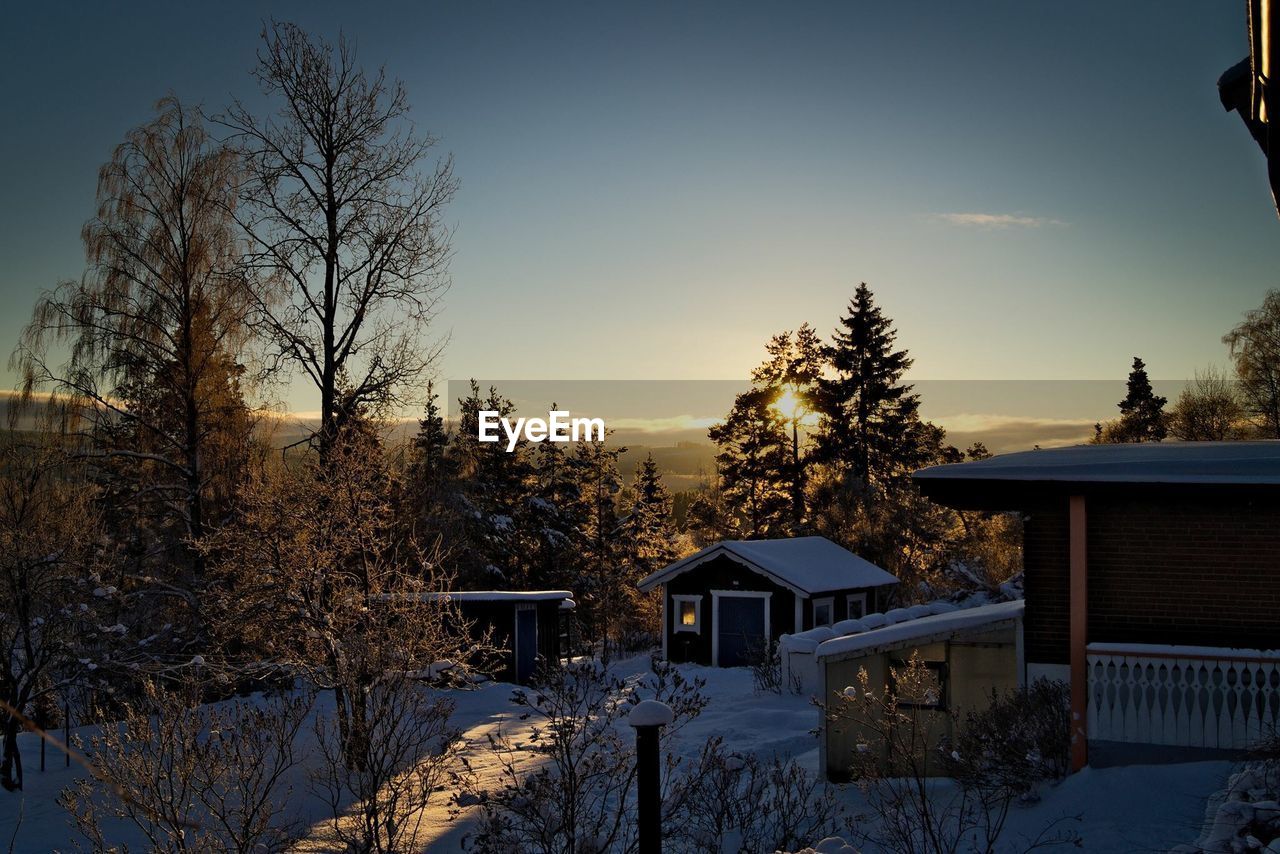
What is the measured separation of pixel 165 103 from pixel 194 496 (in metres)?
8.16

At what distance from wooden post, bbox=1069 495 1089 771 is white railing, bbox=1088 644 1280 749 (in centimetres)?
8

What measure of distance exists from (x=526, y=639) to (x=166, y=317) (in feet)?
37.9

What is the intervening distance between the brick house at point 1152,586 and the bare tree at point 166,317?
15064mm

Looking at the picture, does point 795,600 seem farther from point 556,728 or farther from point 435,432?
point 435,432

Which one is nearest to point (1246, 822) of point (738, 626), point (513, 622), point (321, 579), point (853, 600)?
point (321, 579)

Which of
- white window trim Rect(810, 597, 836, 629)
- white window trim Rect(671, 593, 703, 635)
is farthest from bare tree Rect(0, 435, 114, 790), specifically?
white window trim Rect(810, 597, 836, 629)

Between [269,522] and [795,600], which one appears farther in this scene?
[795,600]

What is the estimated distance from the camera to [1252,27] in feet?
11.7

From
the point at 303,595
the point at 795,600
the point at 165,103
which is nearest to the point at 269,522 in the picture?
the point at 303,595

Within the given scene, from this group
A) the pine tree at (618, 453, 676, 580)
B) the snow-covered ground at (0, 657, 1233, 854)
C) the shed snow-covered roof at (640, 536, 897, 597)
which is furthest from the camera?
the pine tree at (618, 453, 676, 580)

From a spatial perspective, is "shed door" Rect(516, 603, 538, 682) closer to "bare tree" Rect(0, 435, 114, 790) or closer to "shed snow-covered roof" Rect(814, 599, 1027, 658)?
"bare tree" Rect(0, 435, 114, 790)

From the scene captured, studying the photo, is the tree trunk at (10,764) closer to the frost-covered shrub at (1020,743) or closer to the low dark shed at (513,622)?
the low dark shed at (513,622)

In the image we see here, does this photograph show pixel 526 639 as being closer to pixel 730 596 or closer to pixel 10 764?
pixel 730 596

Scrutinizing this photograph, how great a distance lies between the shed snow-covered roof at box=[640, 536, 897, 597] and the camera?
28297mm
